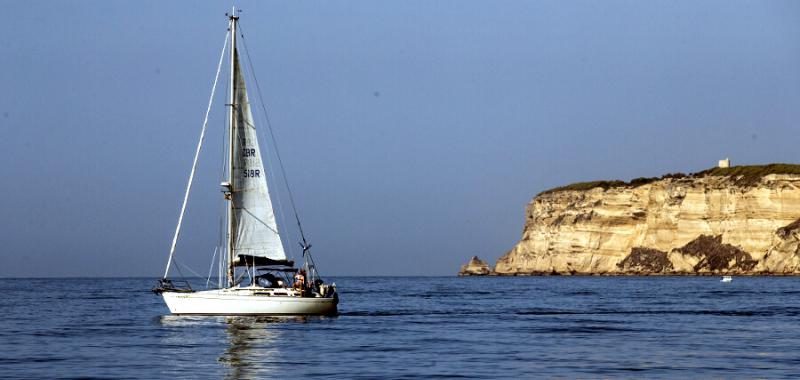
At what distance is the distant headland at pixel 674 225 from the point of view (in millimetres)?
145750

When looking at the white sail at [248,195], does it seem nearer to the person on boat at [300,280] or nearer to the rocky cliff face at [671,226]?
the person on boat at [300,280]

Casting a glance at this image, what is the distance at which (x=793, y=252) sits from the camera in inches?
5625

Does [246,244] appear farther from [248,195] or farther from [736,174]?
[736,174]

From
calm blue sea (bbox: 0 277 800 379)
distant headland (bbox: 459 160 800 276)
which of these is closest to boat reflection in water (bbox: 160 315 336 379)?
calm blue sea (bbox: 0 277 800 379)

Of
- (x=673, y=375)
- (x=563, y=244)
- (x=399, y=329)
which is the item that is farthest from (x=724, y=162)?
(x=673, y=375)

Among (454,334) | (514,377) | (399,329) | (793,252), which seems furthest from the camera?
(793,252)

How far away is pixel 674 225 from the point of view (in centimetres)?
15800

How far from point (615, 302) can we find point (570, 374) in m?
47.9

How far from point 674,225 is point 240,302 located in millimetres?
120829

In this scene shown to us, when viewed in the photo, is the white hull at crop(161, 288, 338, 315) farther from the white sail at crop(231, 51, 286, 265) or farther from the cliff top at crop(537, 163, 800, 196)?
the cliff top at crop(537, 163, 800, 196)

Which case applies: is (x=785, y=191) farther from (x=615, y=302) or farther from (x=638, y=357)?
(x=638, y=357)

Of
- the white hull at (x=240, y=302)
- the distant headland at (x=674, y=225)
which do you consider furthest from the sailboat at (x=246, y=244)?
the distant headland at (x=674, y=225)

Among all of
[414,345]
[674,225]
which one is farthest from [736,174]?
[414,345]

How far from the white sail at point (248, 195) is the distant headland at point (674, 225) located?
109459 mm
